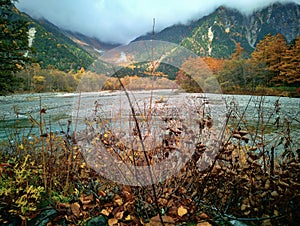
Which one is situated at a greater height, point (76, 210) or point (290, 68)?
point (290, 68)

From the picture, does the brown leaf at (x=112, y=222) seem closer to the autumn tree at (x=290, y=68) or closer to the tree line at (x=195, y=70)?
the tree line at (x=195, y=70)

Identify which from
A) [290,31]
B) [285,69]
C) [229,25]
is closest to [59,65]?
[285,69]

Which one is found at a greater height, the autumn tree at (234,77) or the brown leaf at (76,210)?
the autumn tree at (234,77)

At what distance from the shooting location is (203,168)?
1938 millimetres

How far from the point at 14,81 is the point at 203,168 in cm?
971

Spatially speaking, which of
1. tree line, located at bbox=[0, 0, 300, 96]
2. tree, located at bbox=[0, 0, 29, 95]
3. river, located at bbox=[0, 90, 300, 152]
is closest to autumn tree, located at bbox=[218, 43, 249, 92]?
tree line, located at bbox=[0, 0, 300, 96]

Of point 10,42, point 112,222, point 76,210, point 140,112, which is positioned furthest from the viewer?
point 10,42

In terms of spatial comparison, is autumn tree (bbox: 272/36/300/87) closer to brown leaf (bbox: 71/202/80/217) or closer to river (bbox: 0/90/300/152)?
river (bbox: 0/90/300/152)

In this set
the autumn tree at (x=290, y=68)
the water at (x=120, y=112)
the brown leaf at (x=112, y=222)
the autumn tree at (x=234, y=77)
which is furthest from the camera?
the autumn tree at (x=290, y=68)

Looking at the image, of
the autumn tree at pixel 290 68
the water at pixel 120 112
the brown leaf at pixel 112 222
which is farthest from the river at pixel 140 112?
the autumn tree at pixel 290 68

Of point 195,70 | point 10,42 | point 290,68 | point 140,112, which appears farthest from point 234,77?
point 140,112

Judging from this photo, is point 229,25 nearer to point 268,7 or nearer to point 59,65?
point 268,7

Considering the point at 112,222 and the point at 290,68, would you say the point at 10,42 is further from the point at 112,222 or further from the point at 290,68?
the point at 290,68

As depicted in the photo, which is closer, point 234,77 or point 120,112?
point 120,112
